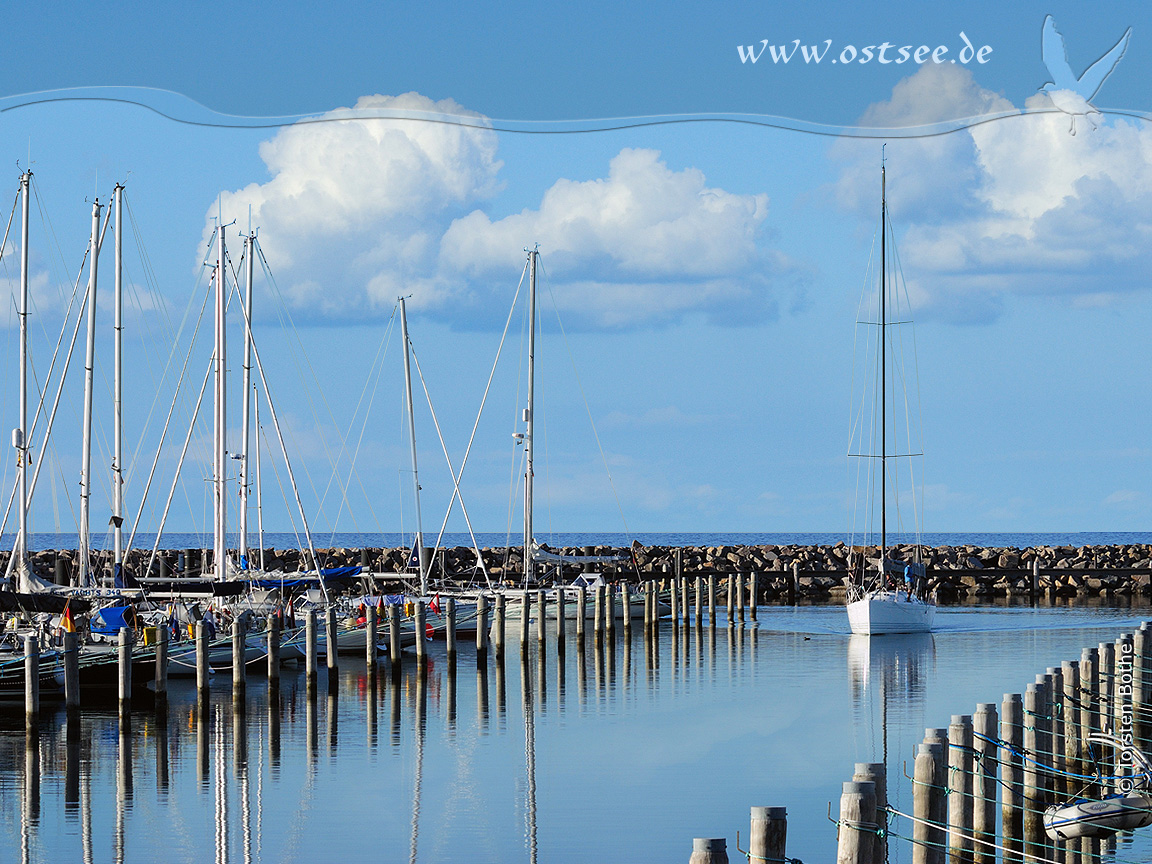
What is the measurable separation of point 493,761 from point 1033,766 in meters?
9.14

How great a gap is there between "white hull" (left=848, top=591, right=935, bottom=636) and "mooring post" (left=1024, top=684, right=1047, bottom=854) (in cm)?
2686

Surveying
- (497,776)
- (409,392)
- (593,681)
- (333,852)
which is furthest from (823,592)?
(333,852)

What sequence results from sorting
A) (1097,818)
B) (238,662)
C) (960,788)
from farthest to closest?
(238,662)
(1097,818)
(960,788)

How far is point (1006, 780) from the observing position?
47.7 feet

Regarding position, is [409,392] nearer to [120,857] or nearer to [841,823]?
[120,857]

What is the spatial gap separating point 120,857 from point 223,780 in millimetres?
4286

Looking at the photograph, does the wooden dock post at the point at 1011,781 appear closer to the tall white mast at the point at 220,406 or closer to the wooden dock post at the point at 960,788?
the wooden dock post at the point at 960,788

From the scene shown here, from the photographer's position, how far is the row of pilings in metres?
10.5

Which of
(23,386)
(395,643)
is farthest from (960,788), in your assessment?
(23,386)

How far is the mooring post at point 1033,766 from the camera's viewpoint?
49.4ft

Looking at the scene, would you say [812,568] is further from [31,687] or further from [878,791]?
[878,791]

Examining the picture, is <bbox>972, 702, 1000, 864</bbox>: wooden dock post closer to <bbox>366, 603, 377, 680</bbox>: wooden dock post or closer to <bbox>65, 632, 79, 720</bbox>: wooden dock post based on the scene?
<bbox>65, 632, 79, 720</bbox>: wooden dock post

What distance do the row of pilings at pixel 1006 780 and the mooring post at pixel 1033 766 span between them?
0.04 feet

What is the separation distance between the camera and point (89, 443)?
36062 millimetres
